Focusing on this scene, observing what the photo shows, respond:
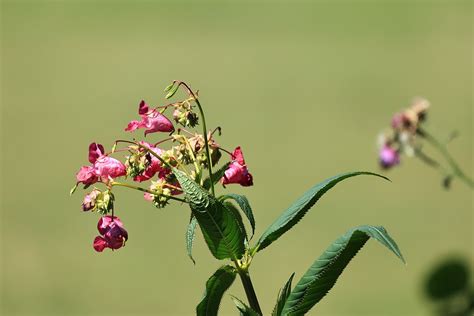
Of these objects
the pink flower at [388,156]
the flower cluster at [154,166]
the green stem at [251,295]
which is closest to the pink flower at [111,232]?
the flower cluster at [154,166]

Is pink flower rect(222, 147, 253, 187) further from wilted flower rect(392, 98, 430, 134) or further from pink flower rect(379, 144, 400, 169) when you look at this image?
pink flower rect(379, 144, 400, 169)

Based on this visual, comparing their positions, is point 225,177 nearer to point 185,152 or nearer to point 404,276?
point 185,152

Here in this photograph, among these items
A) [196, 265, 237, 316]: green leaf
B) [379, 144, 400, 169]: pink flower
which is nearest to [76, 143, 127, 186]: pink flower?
[196, 265, 237, 316]: green leaf

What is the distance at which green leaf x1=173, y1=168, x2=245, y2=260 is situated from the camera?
699 mm

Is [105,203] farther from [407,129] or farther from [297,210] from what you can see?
[407,129]

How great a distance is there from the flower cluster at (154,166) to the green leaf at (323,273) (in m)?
0.11

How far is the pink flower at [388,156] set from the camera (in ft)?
5.74

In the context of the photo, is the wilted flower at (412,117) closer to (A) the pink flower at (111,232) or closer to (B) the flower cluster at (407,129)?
(B) the flower cluster at (407,129)

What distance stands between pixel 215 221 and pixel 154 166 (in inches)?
3.2

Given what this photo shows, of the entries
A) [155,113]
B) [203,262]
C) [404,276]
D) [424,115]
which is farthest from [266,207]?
[155,113]

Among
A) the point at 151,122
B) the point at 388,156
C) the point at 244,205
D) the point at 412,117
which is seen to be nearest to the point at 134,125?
the point at 151,122

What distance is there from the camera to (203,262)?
4.42 metres

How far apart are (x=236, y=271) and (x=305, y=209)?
79 millimetres

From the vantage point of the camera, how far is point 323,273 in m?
0.73
